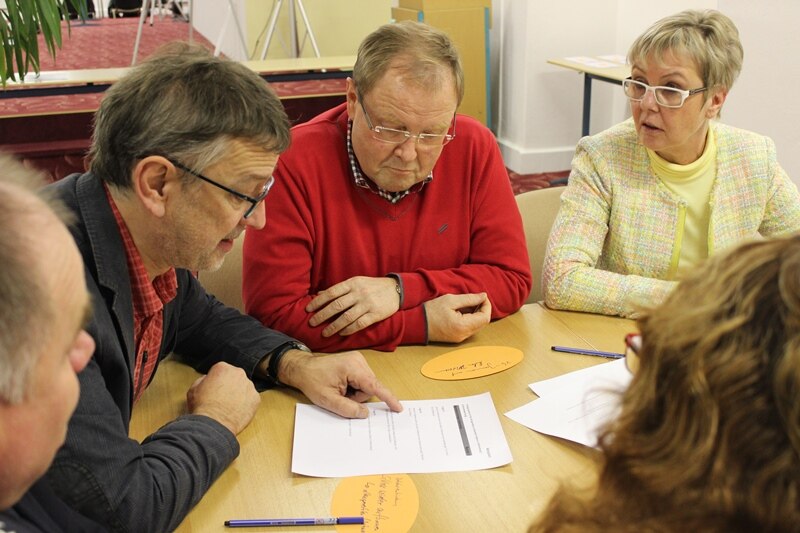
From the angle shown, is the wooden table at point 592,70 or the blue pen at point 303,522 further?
the wooden table at point 592,70

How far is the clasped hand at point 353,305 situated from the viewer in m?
1.76

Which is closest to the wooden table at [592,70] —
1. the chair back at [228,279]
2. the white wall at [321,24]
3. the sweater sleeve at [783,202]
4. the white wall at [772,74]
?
the white wall at [772,74]

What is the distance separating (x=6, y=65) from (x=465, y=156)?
4.59 ft

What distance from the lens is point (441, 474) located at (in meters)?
1.31

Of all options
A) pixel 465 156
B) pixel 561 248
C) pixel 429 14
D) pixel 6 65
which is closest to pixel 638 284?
pixel 561 248

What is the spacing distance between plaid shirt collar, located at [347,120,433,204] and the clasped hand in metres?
0.24

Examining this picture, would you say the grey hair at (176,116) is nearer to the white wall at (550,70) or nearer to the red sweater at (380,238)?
the red sweater at (380,238)

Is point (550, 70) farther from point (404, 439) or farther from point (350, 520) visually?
point (350, 520)

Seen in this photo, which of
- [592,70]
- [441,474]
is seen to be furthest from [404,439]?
[592,70]

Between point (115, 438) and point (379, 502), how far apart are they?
41 cm

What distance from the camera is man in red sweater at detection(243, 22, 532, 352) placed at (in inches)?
70.5

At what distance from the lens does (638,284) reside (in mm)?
1926

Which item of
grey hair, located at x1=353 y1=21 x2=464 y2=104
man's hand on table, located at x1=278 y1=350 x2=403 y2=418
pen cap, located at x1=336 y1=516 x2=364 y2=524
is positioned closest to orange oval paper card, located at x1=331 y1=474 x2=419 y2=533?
pen cap, located at x1=336 y1=516 x2=364 y2=524

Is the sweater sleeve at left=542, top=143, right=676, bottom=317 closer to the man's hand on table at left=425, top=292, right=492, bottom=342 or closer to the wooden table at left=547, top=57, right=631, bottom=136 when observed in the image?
the man's hand on table at left=425, top=292, right=492, bottom=342
